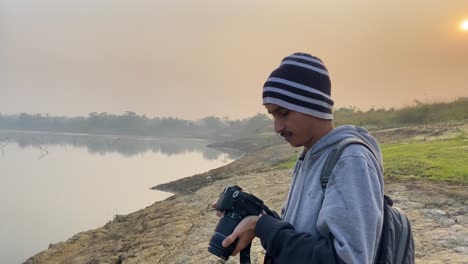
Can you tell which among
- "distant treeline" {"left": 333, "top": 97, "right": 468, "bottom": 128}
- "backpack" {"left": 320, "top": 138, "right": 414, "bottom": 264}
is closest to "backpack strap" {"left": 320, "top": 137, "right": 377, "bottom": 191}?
"backpack" {"left": 320, "top": 138, "right": 414, "bottom": 264}

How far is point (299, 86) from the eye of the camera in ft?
4.78

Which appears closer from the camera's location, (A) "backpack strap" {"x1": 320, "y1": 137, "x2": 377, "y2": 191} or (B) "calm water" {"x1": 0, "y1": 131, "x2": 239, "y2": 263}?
(A) "backpack strap" {"x1": 320, "y1": 137, "x2": 377, "y2": 191}

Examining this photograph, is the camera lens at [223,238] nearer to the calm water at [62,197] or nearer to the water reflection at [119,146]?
the calm water at [62,197]

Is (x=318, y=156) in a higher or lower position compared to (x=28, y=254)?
higher

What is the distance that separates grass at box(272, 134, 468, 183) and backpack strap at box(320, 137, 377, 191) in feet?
19.1

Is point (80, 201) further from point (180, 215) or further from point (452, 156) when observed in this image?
point (452, 156)

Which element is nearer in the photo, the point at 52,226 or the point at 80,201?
the point at 52,226

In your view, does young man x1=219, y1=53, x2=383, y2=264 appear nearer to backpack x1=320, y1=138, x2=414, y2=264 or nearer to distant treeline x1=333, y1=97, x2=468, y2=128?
backpack x1=320, y1=138, x2=414, y2=264

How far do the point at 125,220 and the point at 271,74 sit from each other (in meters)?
7.86

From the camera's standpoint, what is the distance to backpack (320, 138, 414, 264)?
4.38ft

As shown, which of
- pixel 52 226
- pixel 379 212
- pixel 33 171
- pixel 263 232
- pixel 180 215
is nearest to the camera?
pixel 379 212

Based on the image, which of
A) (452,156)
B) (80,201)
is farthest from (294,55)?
(80,201)

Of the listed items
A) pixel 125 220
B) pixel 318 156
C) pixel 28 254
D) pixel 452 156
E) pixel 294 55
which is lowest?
pixel 28 254

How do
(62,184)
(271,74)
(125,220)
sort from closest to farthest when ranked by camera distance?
(271,74)
(125,220)
(62,184)
